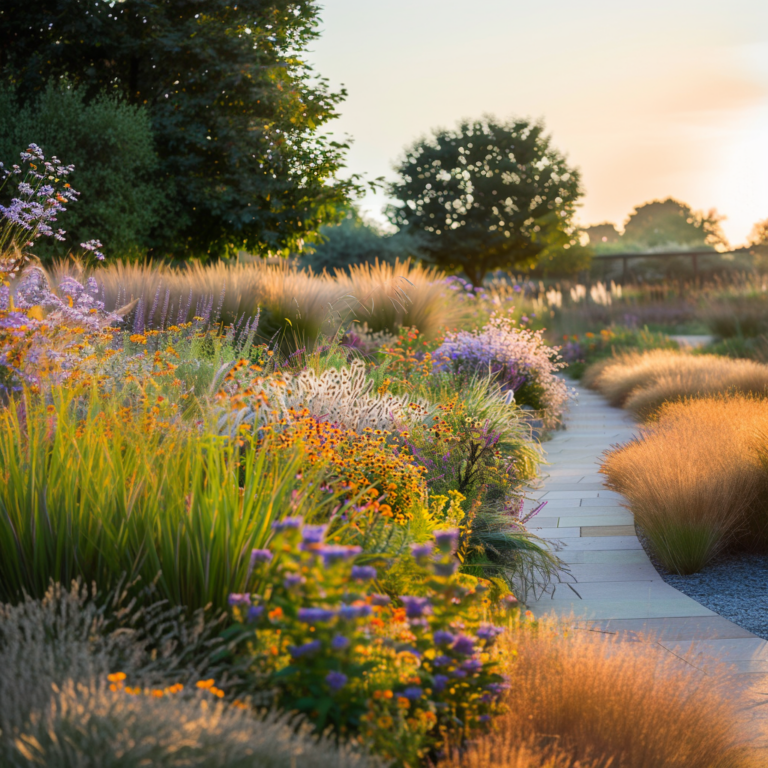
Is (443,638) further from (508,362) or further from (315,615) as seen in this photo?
(508,362)

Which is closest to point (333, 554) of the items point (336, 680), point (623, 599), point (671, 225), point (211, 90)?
point (336, 680)

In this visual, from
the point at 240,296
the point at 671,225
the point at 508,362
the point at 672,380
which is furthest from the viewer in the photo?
the point at 671,225

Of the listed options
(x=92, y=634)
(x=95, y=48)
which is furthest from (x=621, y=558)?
(x=95, y=48)

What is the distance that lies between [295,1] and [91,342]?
15.9 meters

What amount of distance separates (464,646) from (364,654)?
0.86 ft

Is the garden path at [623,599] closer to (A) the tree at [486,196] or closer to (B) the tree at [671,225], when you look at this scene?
(A) the tree at [486,196]

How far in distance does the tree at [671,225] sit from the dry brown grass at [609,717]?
7353 cm

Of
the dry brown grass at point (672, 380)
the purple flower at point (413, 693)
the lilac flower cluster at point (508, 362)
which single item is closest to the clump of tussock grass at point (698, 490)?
the dry brown grass at point (672, 380)

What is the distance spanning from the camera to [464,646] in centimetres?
188

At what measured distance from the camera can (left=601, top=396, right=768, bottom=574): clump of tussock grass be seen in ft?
14.7

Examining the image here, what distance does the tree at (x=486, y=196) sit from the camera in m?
37.2

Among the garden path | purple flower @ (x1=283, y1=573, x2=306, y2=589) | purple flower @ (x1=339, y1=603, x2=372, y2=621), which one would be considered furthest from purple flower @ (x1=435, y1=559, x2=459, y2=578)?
the garden path

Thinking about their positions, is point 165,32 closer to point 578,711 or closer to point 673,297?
point 673,297

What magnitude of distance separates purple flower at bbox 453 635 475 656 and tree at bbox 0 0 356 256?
1594 centimetres
